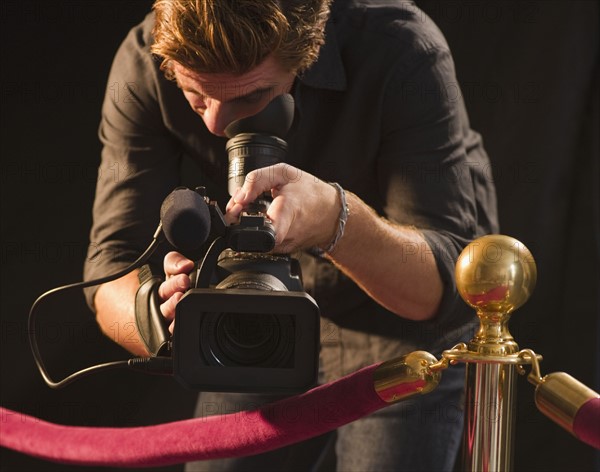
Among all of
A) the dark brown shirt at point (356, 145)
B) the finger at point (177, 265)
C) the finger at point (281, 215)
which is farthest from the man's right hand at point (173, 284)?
the dark brown shirt at point (356, 145)

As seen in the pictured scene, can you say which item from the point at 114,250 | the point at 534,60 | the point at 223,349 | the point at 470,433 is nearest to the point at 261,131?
the point at 223,349

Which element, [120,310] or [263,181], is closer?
[263,181]

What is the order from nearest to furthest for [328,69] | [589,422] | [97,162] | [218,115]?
1. [589,422]
2. [218,115]
3. [328,69]
4. [97,162]

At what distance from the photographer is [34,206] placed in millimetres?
2076

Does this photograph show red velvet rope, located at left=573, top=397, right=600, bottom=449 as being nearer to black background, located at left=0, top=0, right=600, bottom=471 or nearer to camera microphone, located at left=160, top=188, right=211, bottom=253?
camera microphone, located at left=160, top=188, right=211, bottom=253

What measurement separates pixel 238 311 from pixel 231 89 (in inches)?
18.2

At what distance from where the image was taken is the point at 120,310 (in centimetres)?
124

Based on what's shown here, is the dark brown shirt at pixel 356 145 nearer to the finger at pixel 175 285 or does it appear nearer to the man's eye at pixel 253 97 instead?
the man's eye at pixel 253 97

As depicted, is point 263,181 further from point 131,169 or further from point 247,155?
point 131,169

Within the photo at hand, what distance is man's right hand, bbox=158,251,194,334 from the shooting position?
87cm

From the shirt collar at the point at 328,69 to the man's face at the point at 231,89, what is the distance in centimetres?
10

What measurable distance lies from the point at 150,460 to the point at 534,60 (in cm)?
139

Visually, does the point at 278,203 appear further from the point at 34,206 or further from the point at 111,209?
the point at 34,206

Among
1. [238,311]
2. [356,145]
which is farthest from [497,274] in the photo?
[356,145]
